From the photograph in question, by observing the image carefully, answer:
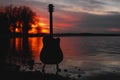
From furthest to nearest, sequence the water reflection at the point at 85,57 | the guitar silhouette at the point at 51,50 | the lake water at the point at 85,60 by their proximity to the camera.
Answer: the water reflection at the point at 85,57 < the lake water at the point at 85,60 < the guitar silhouette at the point at 51,50

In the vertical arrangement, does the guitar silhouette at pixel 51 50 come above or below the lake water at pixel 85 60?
above

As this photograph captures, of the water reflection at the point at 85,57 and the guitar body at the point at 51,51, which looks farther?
the water reflection at the point at 85,57

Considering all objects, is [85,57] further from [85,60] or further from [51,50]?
[51,50]

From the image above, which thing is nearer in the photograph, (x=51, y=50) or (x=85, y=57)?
(x=51, y=50)

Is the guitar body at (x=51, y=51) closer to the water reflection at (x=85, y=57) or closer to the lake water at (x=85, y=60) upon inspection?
the lake water at (x=85, y=60)

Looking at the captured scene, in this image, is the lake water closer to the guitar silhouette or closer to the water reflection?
the water reflection

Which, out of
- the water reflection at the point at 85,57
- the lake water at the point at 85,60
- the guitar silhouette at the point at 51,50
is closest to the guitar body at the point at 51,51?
the guitar silhouette at the point at 51,50

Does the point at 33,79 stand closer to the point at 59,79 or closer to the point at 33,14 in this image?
the point at 59,79

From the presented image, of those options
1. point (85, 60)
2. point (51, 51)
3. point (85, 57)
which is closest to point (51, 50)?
point (51, 51)

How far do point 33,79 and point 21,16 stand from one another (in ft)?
235

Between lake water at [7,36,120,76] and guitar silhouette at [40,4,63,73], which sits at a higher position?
guitar silhouette at [40,4,63,73]

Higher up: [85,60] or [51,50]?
[51,50]

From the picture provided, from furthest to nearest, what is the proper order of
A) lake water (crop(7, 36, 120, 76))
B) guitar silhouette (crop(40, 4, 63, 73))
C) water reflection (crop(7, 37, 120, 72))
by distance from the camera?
water reflection (crop(7, 37, 120, 72))
lake water (crop(7, 36, 120, 76))
guitar silhouette (crop(40, 4, 63, 73))

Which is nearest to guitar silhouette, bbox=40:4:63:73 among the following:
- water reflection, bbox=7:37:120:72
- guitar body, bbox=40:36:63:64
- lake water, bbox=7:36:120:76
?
guitar body, bbox=40:36:63:64
